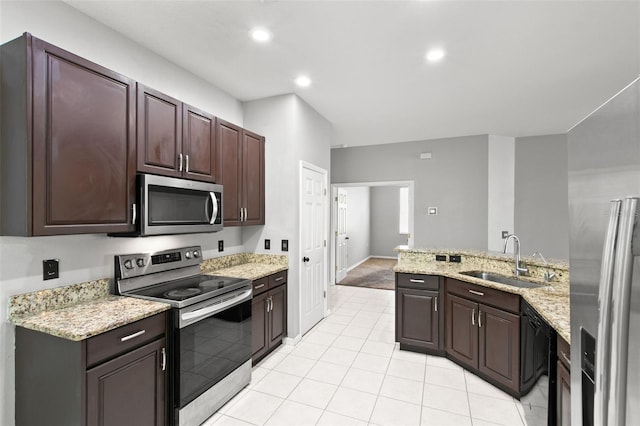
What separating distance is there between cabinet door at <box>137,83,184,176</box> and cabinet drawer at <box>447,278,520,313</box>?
8.95 feet

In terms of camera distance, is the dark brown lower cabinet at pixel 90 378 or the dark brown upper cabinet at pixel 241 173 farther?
the dark brown upper cabinet at pixel 241 173

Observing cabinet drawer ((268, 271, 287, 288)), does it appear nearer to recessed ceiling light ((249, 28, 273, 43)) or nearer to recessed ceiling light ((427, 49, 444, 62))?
recessed ceiling light ((249, 28, 273, 43))

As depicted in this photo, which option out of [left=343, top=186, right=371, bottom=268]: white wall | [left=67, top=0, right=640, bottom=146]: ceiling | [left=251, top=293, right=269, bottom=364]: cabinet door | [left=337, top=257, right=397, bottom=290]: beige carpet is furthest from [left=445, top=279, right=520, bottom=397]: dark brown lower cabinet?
[left=343, top=186, right=371, bottom=268]: white wall

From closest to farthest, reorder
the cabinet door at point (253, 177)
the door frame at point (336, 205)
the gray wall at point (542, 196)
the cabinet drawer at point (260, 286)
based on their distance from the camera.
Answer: the cabinet drawer at point (260, 286) → the cabinet door at point (253, 177) → the gray wall at point (542, 196) → the door frame at point (336, 205)

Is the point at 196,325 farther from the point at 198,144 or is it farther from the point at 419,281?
the point at 419,281

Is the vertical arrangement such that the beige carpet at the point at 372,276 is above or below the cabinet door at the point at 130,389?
below

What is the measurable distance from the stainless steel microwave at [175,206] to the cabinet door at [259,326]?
819 millimetres

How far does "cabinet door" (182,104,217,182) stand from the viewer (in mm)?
2463

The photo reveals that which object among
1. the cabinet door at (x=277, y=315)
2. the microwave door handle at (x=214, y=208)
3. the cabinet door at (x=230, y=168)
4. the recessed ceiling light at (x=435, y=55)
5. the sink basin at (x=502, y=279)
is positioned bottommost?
the cabinet door at (x=277, y=315)

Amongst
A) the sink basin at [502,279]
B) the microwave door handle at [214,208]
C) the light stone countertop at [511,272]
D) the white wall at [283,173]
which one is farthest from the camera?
the white wall at [283,173]

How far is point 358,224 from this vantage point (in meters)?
8.41

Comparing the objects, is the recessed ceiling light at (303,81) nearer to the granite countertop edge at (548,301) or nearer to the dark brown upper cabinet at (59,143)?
the dark brown upper cabinet at (59,143)

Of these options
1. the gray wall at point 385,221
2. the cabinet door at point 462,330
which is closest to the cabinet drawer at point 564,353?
the cabinet door at point 462,330

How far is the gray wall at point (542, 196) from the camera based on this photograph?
4988mm
